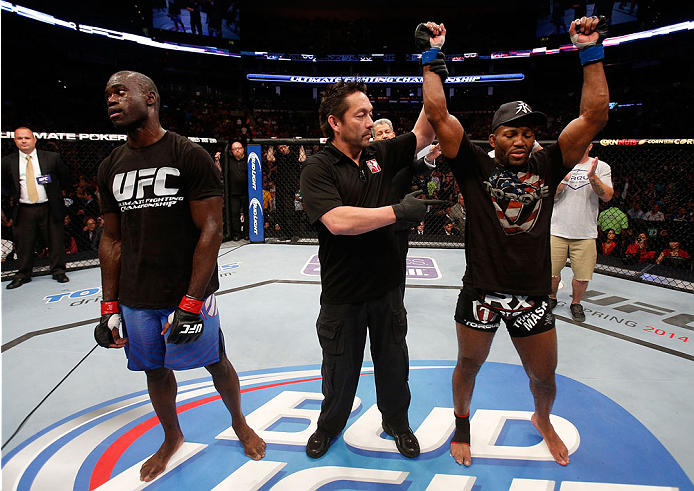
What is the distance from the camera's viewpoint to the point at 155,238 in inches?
65.8

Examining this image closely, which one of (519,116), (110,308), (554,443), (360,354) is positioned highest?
(519,116)

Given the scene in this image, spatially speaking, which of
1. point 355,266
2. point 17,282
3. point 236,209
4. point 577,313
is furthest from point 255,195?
point 355,266

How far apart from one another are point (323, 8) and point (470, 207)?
82.5ft

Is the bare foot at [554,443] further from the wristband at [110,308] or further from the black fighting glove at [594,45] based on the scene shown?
the wristband at [110,308]

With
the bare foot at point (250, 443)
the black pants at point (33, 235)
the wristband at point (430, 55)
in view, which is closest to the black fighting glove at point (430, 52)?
Result: the wristband at point (430, 55)

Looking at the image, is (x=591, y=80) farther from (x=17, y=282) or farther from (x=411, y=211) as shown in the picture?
(x=17, y=282)

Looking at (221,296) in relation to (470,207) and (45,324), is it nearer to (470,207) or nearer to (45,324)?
(45,324)

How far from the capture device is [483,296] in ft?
5.95

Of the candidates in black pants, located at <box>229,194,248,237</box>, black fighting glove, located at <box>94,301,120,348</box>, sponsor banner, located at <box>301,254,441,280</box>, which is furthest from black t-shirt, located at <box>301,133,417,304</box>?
black pants, located at <box>229,194,248,237</box>

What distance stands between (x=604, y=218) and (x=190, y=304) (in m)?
6.27

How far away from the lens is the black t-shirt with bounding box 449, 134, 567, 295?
67.7 inches

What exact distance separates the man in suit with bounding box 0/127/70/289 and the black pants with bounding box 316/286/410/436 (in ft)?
14.4

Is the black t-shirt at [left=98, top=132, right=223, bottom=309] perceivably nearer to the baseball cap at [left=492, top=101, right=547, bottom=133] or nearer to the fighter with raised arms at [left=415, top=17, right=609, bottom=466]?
the fighter with raised arms at [left=415, top=17, right=609, bottom=466]

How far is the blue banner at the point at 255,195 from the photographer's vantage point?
6648 mm
